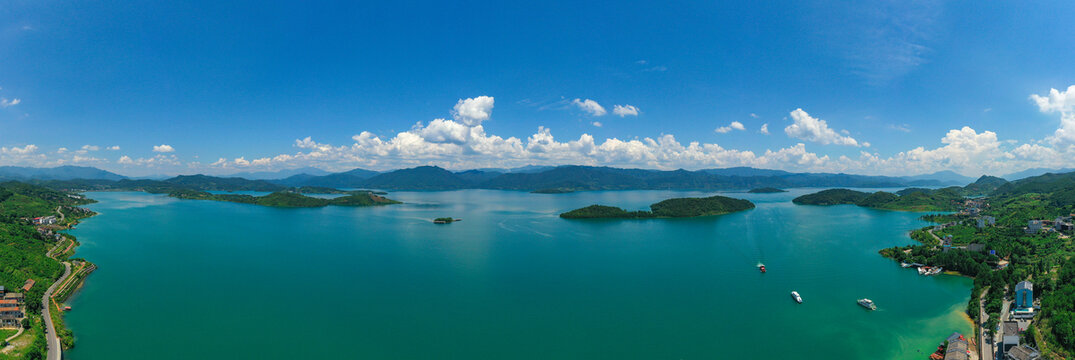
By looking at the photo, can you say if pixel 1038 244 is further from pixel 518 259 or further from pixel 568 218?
pixel 568 218

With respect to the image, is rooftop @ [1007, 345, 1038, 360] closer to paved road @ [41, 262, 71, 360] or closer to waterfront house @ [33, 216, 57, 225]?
paved road @ [41, 262, 71, 360]

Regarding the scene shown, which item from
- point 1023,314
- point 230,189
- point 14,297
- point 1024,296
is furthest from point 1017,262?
point 230,189

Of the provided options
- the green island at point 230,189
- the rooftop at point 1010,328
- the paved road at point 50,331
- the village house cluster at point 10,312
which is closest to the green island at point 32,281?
A: the village house cluster at point 10,312

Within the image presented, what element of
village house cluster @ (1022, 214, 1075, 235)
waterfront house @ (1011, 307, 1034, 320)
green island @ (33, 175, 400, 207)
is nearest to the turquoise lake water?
waterfront house @ (1011, 307, 1034, 320)

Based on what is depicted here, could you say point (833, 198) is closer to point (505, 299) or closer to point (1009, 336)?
point (1009, 336)

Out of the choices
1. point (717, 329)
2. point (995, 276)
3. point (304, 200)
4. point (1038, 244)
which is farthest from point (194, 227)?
point (1038, 244)

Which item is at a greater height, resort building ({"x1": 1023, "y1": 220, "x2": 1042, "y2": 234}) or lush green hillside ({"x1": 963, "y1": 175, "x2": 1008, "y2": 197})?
lush green hillside ({"x1": 963, "y1": 175, "x2": 1008, "y2": 197})

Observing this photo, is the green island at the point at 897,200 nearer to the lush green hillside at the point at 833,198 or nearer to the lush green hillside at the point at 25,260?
the lush green hillside at the point at 833,198
